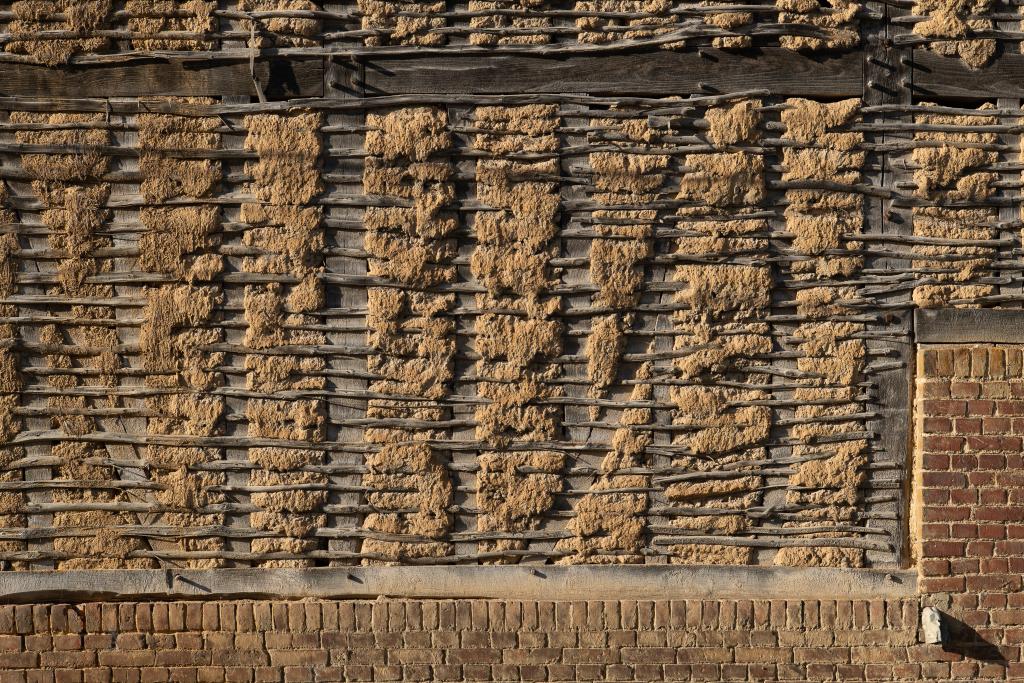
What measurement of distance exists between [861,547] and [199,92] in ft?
12.0

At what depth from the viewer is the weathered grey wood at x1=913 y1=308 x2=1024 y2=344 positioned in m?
3.80

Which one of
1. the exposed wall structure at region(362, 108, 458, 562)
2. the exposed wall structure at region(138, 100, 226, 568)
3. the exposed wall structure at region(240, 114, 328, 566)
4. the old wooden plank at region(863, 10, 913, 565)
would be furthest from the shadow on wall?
the exposed wall structure at region(138, 100, 226, 568)

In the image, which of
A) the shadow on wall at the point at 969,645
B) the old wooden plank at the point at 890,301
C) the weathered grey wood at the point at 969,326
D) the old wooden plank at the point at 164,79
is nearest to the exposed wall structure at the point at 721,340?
the old wooden plank at the point at 890,301

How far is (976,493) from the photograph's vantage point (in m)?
3.82

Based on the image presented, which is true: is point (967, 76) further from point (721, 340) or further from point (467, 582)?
point (467, 582)

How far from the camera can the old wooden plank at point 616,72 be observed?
3.81 meters

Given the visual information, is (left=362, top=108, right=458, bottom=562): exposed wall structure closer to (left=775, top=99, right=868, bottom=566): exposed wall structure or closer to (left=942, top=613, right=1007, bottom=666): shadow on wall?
(left=775, top=99, right=868, bottom=566): exposed wall structure

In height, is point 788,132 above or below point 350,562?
above

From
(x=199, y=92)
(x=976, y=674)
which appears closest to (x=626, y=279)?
(x=199, y=92)

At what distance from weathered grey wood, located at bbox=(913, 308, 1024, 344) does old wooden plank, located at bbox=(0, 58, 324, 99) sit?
2.92 m

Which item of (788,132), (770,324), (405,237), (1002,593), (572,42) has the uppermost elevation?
(572,42)

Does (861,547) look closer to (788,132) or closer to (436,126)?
(788,132)

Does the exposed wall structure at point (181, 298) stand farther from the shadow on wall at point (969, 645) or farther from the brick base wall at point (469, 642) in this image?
the shadow on wall at point (969, 645)

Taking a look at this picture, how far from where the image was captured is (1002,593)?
12.5ft
